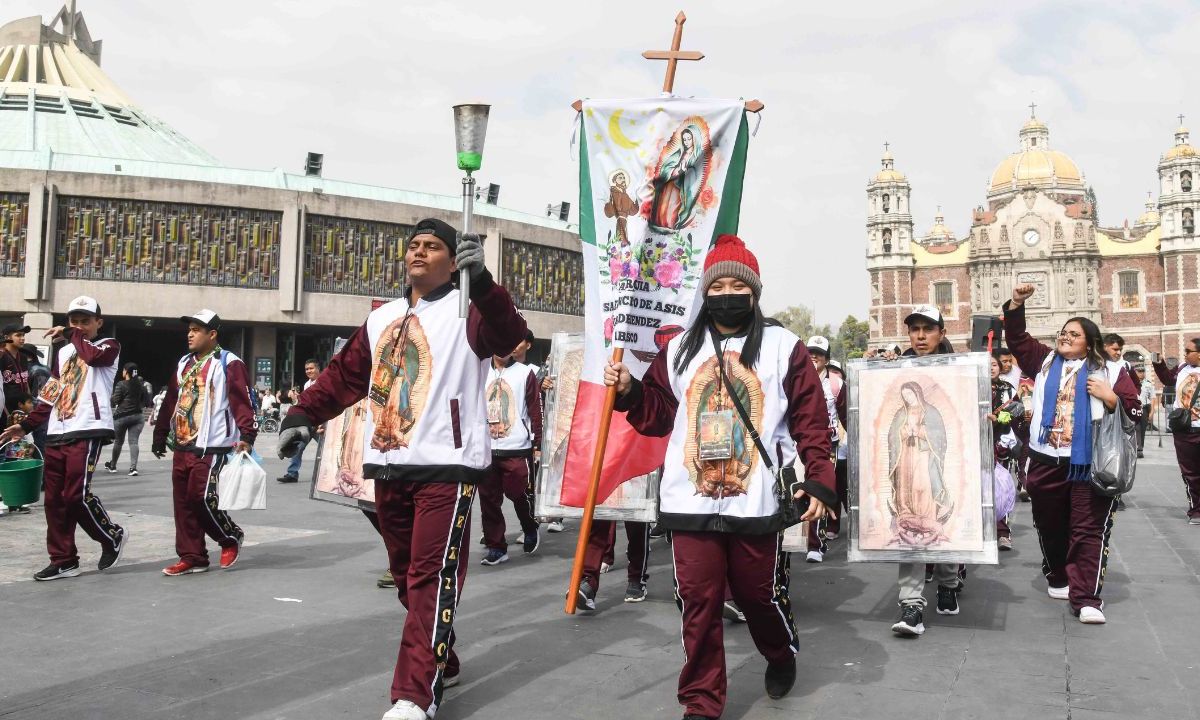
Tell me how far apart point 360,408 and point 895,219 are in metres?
75.8

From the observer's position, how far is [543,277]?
40156 mm

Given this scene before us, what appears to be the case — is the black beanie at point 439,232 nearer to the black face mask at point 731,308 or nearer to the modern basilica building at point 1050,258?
the black face mask at point 731,308

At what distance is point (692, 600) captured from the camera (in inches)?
149

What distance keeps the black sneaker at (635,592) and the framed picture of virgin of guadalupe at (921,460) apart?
1.55 meters

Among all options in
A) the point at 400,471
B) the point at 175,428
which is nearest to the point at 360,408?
the point at 175,428

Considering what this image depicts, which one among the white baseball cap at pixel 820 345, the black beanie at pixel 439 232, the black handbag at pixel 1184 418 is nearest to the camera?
the black beanie at pixel 439 232

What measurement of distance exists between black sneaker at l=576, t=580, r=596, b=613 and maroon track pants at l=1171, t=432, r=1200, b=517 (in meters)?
8.35

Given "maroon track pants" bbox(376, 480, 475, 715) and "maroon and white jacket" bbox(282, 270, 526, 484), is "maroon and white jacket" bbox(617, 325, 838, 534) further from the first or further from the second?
"maroon track pants" bbox(376, 480, 475, 715)

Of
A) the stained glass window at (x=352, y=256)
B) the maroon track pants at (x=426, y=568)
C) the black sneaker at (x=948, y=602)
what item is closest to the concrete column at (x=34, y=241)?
the stained glass window at (x=352, y=256)

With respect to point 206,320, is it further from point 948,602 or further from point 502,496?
point 948,602

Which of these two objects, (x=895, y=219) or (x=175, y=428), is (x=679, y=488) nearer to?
(x=175, y=428)

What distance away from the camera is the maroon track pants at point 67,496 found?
6.89 m

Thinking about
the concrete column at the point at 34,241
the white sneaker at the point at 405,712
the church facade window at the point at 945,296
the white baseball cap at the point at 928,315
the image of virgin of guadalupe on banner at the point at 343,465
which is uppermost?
the church facade window at the point at 945,296

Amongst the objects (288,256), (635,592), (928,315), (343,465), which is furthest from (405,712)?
(288,256)
